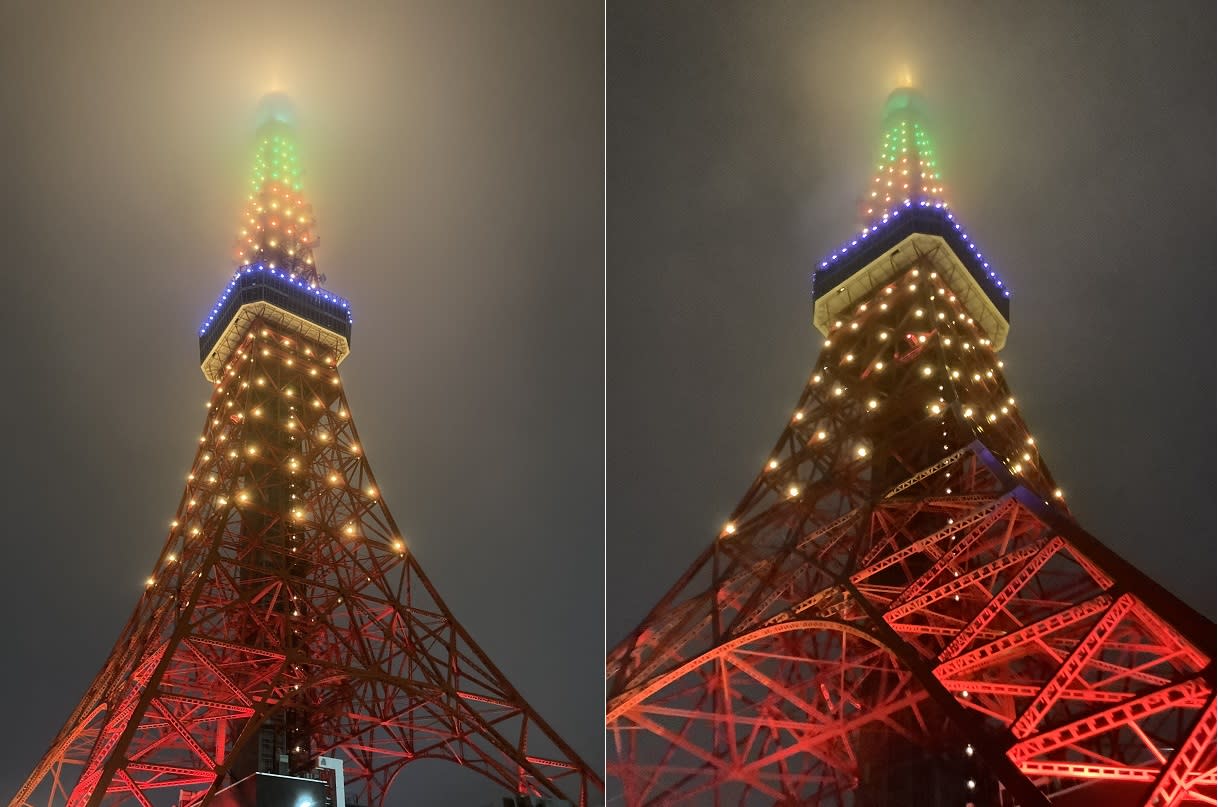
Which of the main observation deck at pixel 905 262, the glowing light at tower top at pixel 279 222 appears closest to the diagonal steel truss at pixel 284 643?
the glowing light at tower top at pixel 279 222

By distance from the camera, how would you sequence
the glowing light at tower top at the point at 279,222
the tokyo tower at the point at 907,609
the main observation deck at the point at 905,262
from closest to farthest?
the tokyo tower at the point at 907,609, the main observation deck at the point at 905,262, the glowing light at tower top at the point at 279,222

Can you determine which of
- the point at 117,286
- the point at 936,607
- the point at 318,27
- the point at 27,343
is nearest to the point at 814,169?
the point at 318,27

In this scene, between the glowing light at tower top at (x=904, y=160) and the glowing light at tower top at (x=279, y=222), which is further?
the glowing light at tower top at (x=279, y=222)

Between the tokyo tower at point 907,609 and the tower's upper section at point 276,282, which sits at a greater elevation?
the tower's upper section at point 276,282

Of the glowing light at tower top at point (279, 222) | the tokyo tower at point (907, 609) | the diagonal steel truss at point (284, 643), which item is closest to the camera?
the tokyo tower at point (907, 609)

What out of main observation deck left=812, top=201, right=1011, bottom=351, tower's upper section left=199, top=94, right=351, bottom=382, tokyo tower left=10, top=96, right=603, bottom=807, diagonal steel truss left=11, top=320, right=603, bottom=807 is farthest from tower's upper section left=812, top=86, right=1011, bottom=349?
tower's upper section left=199, top=94, right=351, bottom=382

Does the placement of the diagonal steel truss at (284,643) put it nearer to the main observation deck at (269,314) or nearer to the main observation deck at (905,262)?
the main observation deck at (269,314)

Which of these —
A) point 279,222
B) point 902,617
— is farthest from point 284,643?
point 902,617

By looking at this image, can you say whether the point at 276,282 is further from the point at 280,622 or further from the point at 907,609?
the point at 907,609
